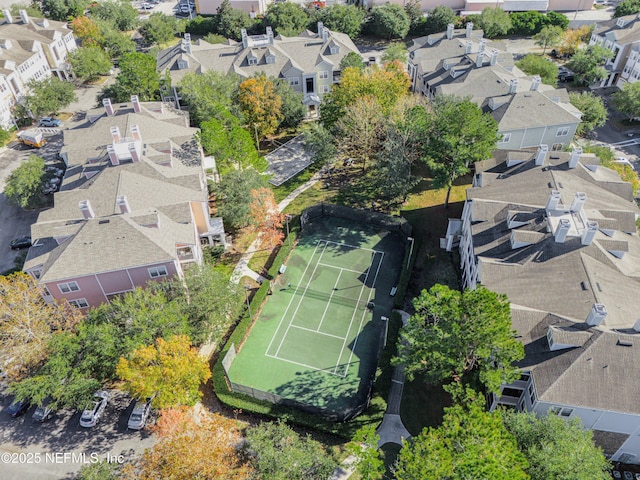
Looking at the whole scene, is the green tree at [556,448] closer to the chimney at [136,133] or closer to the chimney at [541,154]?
the chimney at [541,154]

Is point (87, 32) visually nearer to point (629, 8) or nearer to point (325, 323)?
point (325, 323)

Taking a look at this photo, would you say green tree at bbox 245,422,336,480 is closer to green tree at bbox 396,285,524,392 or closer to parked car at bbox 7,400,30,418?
green tree at bbox 396,285,524,392

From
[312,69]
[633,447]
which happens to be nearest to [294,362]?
[633,447]

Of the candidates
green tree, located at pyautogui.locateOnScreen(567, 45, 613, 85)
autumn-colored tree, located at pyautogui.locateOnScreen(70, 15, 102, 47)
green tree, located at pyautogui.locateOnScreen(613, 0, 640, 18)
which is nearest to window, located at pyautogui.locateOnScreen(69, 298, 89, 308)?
autumn-colored tree, located at pyautogui.locateOnScreen(70, 15, 102, 47)

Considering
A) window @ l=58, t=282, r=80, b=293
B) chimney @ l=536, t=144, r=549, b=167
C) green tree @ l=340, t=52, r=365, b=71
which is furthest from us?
green tree @ l=340, t=52, r=365, b=71

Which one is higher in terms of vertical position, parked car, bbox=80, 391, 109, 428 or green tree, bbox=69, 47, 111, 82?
green tree, bbox=69, 47, 111, 82

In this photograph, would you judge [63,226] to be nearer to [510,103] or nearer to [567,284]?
[567,284]
